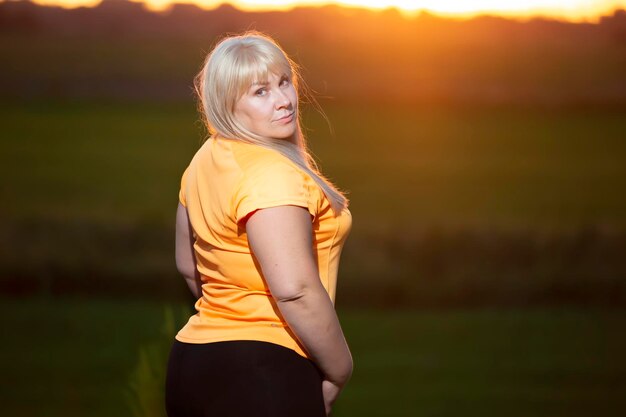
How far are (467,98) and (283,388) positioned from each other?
3833mm

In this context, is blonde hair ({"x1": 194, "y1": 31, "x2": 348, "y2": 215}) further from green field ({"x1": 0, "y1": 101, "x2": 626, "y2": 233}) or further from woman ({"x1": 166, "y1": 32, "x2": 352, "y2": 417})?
green field ({"x1": 0, "y1": 101, "x2": 626, "y2": 233})

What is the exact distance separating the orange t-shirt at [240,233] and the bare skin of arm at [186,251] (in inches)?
6.5

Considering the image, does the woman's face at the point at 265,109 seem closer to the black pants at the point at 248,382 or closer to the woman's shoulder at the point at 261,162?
the woman's shoulder at the point at 261,162

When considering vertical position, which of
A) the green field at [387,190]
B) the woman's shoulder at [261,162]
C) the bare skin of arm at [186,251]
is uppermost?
the woman's shoulder at [261,162]

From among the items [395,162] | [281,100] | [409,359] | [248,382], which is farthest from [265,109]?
[395,162]

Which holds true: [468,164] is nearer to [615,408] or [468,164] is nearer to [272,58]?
[615,408]

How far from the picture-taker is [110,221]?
4.91 meters

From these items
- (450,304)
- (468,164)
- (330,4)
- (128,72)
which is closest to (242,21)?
(330,4)

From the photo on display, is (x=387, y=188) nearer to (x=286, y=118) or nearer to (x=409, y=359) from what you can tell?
(x=409, y=359)

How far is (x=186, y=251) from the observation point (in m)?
1.38

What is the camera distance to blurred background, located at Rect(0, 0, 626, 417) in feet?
14.5

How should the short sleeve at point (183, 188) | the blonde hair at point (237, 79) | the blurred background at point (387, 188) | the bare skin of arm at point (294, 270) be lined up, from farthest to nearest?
1. the blurred background at point (387, 188)
2. the short sleeve at point (183, 188)
3. the blonde hair at point (237, 79)
4. the bare skin of arm at point (294, 270)

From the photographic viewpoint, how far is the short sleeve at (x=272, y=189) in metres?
1.02

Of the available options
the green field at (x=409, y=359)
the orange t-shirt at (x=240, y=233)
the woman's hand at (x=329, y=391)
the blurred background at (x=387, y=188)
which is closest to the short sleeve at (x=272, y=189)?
the orange t-shirt at (x=240, y=233)
